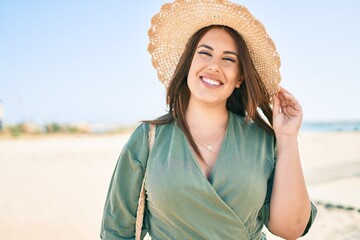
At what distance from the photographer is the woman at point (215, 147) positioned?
207cm

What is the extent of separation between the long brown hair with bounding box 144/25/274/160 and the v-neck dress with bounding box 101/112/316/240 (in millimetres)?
129

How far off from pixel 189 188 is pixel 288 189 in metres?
0.61

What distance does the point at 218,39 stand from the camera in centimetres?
237

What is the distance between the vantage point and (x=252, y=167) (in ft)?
7.13

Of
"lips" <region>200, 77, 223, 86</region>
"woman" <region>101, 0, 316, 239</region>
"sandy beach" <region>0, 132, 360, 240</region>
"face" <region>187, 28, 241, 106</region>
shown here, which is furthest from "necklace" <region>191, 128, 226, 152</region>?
"sandy beach" <region>0, 132, 360, 240</region>

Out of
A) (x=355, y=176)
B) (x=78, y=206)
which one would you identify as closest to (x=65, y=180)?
(x=78, y=206)

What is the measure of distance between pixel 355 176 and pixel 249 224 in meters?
6.68

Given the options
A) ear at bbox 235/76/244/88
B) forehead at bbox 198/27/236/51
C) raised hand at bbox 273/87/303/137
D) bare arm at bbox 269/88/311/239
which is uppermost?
forehead at bbox 198/27/236/51

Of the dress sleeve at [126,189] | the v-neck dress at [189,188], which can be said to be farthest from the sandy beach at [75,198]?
the dress sleeve at [126,189]

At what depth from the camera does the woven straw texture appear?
7.64 feet

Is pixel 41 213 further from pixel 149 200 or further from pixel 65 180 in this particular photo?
pixel 149 200

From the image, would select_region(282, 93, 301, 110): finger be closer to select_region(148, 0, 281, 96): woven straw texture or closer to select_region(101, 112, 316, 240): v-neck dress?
select_region(148, 0, 281, 96): woven straw texture

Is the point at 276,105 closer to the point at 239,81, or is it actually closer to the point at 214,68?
the point at 239,81

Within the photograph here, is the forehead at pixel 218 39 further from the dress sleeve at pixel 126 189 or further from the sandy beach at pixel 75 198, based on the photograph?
the sandy beach at pixel 75 198
